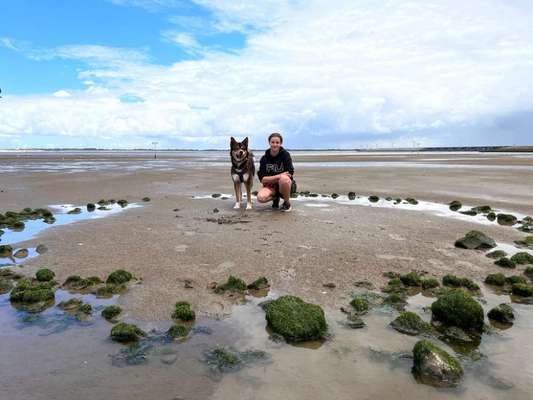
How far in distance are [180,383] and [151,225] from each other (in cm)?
747

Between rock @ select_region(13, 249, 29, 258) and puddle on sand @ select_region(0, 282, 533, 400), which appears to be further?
rock @ select_region(13, 249, 29, 258)

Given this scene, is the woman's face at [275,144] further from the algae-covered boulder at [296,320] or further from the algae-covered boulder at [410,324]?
the algae-covered boulder at [410,324]

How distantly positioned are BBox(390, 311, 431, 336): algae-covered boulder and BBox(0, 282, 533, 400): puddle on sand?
0.44ft

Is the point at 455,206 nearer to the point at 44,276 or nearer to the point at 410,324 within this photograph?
the point at 410,324

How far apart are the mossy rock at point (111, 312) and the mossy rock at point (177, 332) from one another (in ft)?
2.88

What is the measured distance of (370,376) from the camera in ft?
12.8

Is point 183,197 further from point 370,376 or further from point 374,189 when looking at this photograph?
point 370,376

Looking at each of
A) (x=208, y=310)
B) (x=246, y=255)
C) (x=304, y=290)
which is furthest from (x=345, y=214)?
(x=208, y=310)

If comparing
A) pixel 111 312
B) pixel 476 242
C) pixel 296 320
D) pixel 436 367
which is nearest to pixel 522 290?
pixel 476 242

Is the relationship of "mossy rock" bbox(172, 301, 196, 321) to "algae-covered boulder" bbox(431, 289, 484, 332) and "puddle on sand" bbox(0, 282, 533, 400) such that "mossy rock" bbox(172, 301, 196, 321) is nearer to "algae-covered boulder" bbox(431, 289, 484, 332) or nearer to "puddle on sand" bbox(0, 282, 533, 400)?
Result: "puddle on sand" bbox(0, 282, 533, 400)

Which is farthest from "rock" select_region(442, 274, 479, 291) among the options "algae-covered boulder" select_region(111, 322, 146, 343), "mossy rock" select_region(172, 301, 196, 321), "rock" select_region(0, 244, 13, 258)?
"rock" select_region(0, 244, 13, 258)

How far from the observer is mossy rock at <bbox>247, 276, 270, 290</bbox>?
6.18 meters

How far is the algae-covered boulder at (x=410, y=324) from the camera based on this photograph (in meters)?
4.79

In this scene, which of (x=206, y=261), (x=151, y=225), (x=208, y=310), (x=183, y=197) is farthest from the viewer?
(x=183, y=197)
